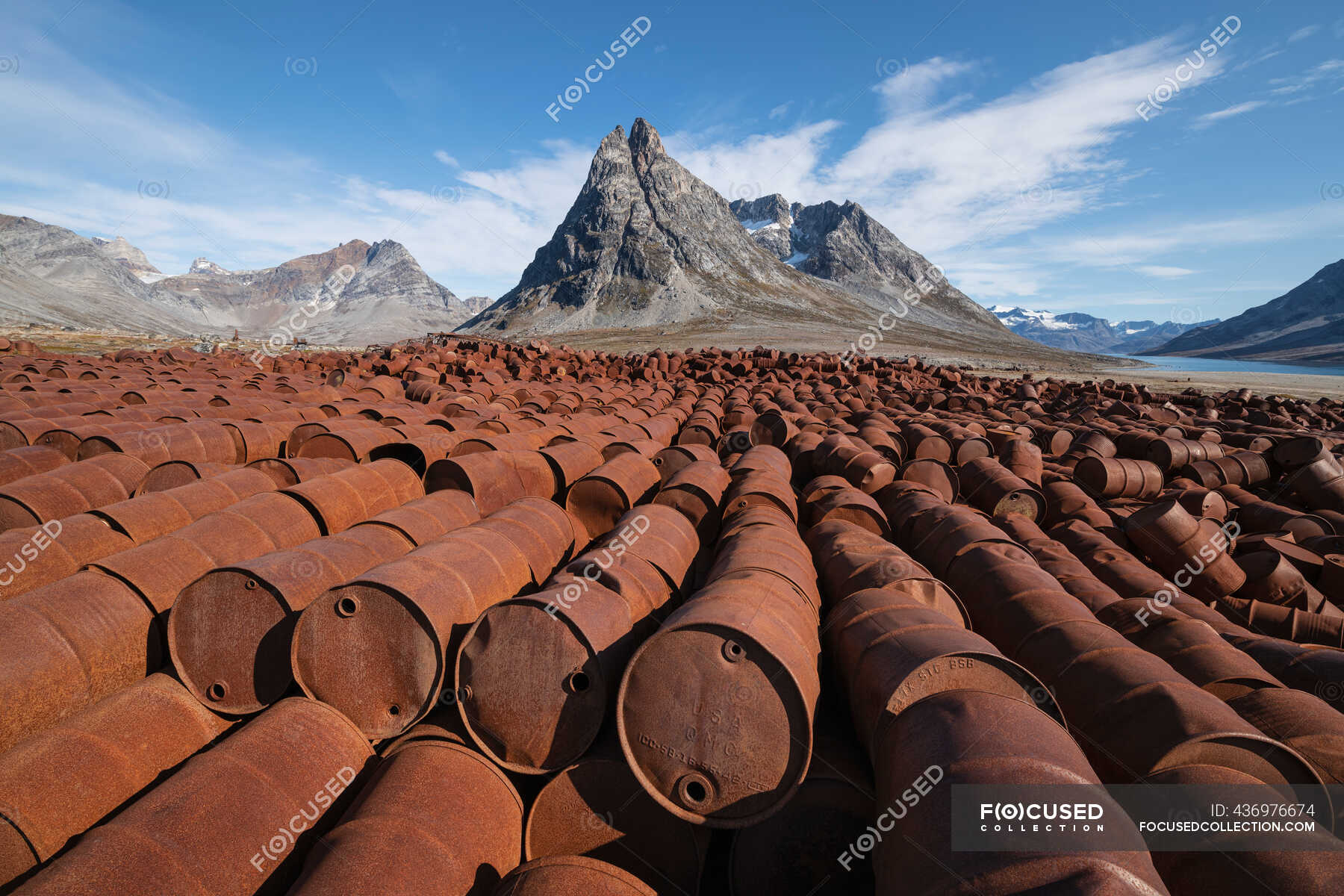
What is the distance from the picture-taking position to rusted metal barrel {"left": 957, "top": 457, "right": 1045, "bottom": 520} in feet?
27.3

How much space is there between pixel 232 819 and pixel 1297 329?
10235 inches

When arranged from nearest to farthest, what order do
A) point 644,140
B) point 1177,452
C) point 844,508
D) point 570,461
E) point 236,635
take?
point 236,635 < point 844,508 < point 570,461 < point 1177,452 < point 644,140

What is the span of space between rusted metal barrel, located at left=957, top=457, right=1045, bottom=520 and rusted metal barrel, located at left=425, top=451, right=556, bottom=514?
6433 mm

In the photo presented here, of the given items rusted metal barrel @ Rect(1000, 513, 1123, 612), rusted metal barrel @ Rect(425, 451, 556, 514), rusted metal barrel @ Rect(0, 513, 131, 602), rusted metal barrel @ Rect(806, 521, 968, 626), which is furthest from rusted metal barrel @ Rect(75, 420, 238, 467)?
rusted metal barrel @ Rect(1000, 513, 1123, 612)

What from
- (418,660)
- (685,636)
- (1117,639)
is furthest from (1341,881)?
(418,660)

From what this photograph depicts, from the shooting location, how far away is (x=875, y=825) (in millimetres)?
2760

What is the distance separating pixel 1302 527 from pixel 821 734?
9185 millimetres

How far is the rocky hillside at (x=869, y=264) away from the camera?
475 feet

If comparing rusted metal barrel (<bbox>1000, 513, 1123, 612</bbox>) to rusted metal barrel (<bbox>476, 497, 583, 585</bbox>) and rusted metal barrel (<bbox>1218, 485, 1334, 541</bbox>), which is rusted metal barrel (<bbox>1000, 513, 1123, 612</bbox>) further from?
rusted metal barrel (<bbox>476, 497, 583, 585</bbox>)

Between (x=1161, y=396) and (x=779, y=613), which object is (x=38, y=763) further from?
(x=1161, y=396)

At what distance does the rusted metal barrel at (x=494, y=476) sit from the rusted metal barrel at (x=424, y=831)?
139 inches

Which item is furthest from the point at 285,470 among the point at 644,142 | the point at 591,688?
the point at 644,142

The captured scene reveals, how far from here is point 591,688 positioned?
3434 millimetres

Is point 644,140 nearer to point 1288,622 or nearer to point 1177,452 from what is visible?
point 1177,452
